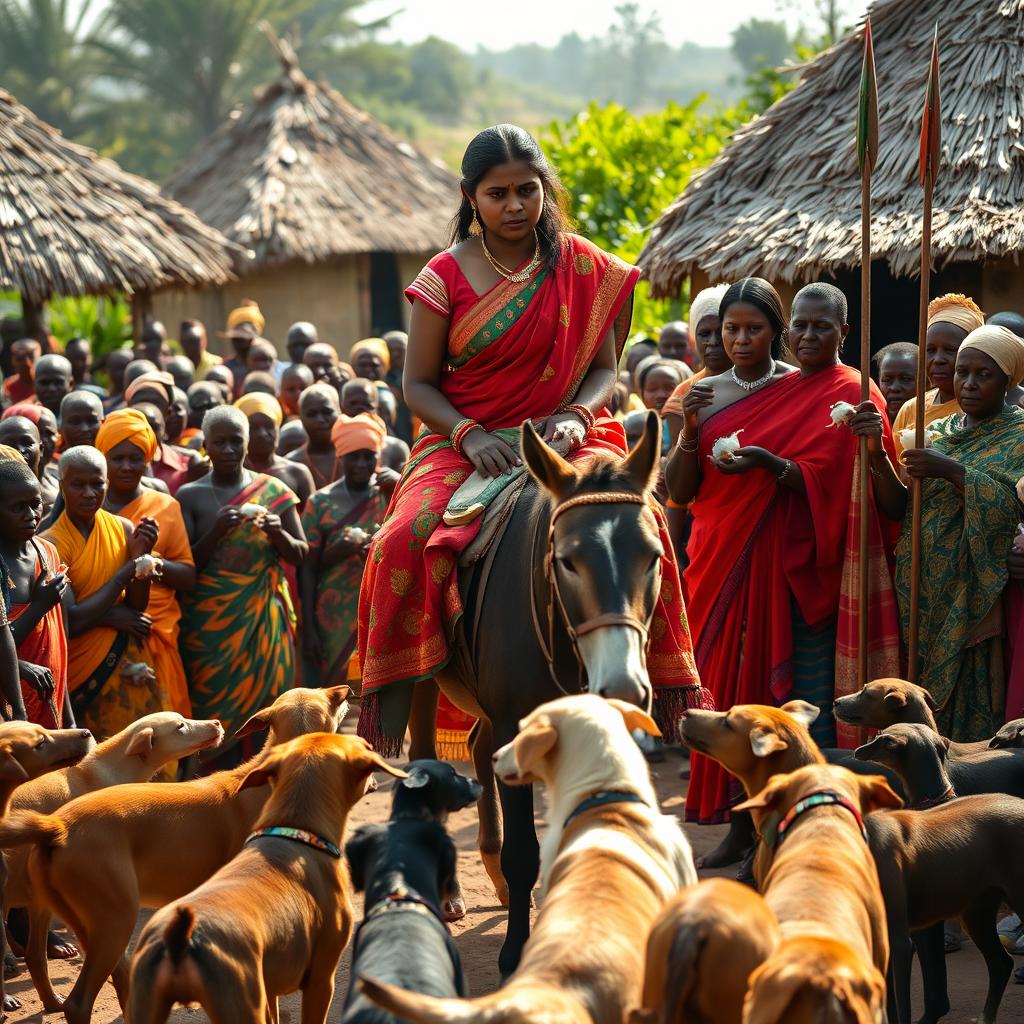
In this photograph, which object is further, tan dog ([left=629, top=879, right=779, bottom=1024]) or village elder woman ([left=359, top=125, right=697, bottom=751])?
village elder woman ([left=359, top=125, right=697, bottom=751])

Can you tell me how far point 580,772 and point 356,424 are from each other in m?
5.81

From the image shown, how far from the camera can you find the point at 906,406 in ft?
27.0

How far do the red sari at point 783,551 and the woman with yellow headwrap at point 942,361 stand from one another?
0.68 metres

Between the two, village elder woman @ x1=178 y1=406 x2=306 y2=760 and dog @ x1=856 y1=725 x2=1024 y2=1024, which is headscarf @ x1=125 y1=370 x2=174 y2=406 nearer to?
village elder woman @ x1=178 y1=406 x2=306 y2=760

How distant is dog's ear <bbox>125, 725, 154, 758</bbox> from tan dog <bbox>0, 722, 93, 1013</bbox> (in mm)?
262

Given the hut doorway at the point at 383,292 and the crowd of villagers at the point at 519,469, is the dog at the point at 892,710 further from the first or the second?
the hut doorway at the point at 383,292

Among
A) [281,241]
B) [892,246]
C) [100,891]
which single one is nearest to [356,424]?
[892,246]

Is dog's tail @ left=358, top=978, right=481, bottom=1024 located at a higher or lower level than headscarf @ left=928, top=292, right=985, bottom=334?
lower

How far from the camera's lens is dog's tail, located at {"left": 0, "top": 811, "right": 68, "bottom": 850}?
5.38m

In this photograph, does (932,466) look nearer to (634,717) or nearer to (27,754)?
(634,717)

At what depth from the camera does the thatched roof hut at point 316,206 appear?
22.3 m

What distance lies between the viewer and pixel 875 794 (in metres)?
5.02

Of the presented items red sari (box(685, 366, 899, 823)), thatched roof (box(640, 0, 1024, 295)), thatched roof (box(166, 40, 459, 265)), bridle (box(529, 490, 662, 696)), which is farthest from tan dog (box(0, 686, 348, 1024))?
thatched roof (box(166, 40, 459, 265))

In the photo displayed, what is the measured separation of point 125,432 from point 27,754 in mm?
2948
